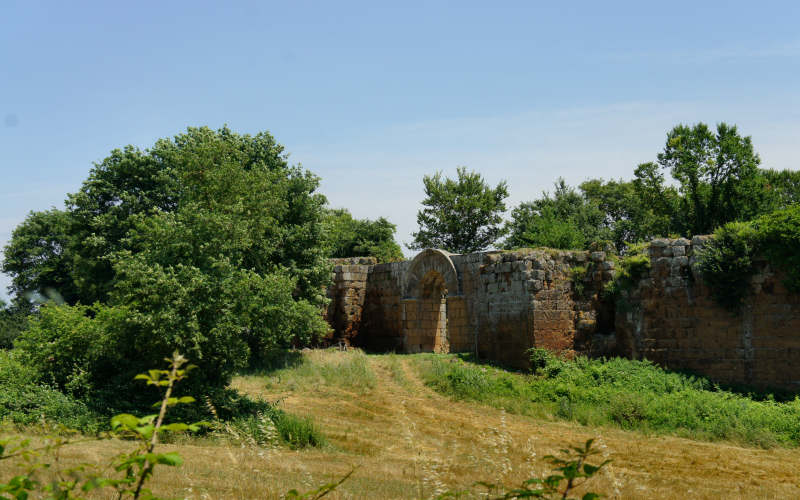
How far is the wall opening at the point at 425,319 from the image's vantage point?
2091 centimetres

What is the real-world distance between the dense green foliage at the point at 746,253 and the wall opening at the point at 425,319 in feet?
27.8

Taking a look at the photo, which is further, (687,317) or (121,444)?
(687,317)

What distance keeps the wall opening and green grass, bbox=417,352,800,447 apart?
4304mm

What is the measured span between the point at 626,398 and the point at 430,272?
28.8ft

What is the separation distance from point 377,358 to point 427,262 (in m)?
3.52

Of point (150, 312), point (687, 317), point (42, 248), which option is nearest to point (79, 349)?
point (150, 312)

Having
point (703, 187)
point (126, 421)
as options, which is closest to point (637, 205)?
point (703, 187)

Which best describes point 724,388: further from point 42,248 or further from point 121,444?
point 42,248

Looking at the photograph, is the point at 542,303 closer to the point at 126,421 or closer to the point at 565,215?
the point at 126,421

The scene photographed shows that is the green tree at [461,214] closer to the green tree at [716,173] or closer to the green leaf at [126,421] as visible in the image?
the green tree at [716,173]

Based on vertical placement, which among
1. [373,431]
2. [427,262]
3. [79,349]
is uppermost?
[427,262]

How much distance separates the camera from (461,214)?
36594mm

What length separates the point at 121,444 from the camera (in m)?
10.1

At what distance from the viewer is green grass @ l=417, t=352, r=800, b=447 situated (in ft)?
38.3
